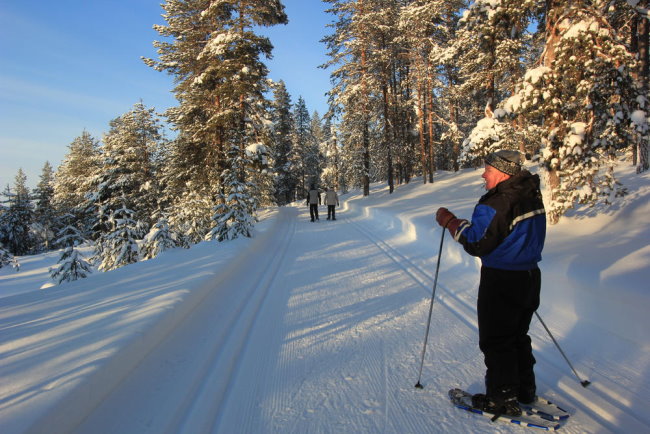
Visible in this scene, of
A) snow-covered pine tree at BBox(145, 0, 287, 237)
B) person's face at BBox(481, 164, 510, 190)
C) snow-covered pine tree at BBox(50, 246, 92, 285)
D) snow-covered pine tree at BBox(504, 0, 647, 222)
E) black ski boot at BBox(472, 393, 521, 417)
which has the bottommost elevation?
black ski boot at BBox(472, 393, 521, 417)

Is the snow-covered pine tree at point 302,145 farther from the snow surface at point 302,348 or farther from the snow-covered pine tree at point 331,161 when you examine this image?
the snow surface at point 302,348

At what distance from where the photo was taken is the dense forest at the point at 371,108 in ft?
23.5

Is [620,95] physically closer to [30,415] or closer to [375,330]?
[375,330]

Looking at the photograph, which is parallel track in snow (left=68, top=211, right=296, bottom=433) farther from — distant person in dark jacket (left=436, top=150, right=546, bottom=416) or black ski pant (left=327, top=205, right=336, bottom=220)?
black ski pant (left=327, top=205, right=336, bottom=220)

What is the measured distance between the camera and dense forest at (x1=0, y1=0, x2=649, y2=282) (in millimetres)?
7156

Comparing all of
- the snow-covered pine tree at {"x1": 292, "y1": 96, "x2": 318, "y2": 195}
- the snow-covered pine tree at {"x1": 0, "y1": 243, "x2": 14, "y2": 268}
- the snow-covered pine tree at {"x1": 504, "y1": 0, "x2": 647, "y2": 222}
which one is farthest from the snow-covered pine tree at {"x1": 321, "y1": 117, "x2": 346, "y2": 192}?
the snow-covered pine tree at {"x1": 504, "y1": 0, "x2": 647, "y2": 222}

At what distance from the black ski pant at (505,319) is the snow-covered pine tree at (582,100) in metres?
6.13

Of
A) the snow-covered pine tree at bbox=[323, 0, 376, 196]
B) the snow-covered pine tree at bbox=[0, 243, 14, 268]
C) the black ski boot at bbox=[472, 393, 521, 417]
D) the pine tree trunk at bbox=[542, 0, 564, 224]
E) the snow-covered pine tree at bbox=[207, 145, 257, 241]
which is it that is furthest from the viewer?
the snow-covered pine tree at bbox=[323, 0, 376, 196]

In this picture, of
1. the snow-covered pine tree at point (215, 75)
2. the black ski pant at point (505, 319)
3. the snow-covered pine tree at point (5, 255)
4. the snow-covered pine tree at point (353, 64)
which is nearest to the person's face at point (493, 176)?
the black ski pant at point (505, 319)

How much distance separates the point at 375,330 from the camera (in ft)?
14.1

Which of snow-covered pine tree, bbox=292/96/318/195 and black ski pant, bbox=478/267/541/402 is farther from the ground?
snow-covered pine tree, bbox=292/96/318/195

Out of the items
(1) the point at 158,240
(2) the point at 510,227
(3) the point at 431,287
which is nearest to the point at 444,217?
(2) the point at 510,227

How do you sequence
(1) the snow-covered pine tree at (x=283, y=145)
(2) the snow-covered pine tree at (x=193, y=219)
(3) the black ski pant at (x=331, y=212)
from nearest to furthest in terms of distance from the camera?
(2) the snow-covered pine tree at (x=193, y=219) → (3) the black ski pant at (x=331, y=212) → (1) the snow-covered pine tree at (x=283, y=145)

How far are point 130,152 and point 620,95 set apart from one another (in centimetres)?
3242
